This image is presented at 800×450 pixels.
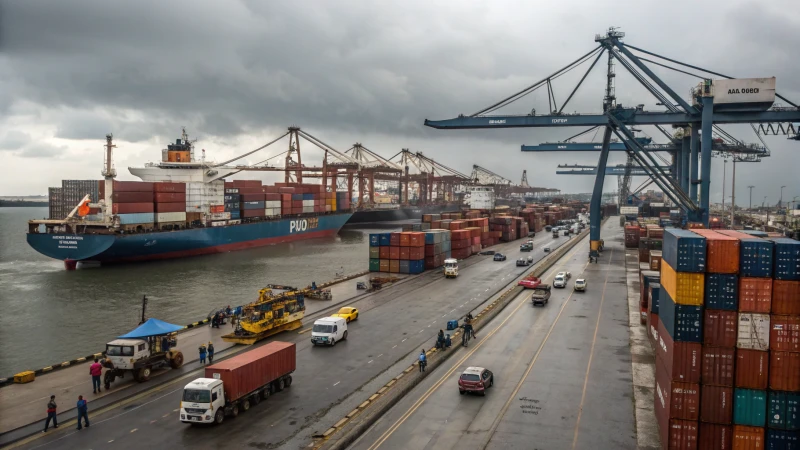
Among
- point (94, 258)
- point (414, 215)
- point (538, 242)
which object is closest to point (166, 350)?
point (94, 258)

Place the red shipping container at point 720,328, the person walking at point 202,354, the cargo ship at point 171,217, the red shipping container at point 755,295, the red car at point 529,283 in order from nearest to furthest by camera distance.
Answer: the red shipping container at point 755,295, the red shipping container at point 720,328, the person walking at point 202,354, the red car at point 529,283, the cargo ship at point 171,217

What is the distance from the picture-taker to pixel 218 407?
18594 mm

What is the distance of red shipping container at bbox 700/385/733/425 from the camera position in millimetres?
16234

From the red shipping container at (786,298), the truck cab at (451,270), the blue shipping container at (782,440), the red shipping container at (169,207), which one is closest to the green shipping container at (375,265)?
the truck cab at (451,270)

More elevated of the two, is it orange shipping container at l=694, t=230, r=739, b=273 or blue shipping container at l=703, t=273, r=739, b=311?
orange shipping container at l=694, t=230, r=739, b=273

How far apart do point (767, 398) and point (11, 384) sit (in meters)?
28.0

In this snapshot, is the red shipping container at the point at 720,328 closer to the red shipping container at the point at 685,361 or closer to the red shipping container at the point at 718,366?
the red shipping container at the point at 718,366

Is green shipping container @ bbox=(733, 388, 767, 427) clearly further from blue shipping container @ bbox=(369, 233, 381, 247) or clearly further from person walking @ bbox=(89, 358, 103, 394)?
blue shipping container @ bbox=(369, 233, 381, 247)

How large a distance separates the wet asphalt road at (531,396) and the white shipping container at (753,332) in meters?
4.60

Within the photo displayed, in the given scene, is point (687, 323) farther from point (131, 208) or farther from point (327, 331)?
point (131, 208)

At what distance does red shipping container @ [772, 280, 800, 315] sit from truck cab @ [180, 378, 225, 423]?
58.0 feet

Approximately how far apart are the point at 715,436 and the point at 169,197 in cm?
6783

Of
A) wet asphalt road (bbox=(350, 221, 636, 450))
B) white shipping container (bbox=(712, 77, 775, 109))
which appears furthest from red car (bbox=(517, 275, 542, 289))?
white shipping container (bbox=(712, 77, 775, 109))

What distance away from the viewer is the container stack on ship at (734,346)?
15945 millimetres
